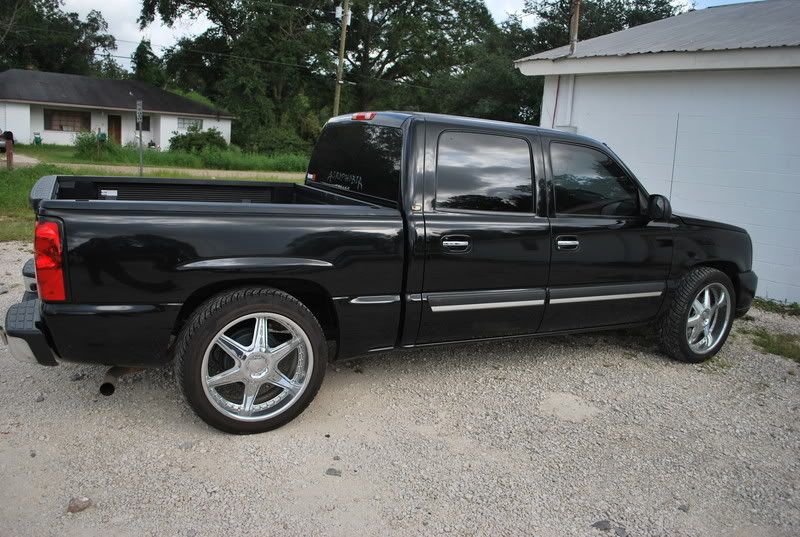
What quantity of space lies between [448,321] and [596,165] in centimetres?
166

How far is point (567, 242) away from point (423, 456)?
5.97ft

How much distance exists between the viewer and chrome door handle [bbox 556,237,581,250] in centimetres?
448

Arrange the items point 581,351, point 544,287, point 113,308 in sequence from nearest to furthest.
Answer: point 113,308 → point 544,287 → point 581,351

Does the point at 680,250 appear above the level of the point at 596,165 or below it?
below

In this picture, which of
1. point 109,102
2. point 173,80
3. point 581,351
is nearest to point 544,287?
point 581,351

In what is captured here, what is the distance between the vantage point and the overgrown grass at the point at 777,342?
5795mm

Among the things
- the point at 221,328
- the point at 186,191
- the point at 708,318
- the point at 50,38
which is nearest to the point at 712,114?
the point at 708,318

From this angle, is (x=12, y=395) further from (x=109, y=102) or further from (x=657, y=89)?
(x=109, y=102)

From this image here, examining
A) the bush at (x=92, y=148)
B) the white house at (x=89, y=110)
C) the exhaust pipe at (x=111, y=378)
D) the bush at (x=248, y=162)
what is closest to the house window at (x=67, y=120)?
the white house at (x=89, y=110)

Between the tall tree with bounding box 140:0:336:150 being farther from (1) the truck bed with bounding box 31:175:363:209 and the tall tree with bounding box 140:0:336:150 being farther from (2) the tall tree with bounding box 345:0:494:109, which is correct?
(1) the truck bed with bounding box 31:175:363:209

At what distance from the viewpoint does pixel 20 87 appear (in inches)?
1586

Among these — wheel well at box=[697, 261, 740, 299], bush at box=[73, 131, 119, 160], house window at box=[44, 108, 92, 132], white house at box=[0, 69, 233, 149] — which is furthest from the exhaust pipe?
house window at box=[44, 108, 92, 132]

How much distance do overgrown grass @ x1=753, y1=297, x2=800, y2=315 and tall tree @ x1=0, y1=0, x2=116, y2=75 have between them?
2105 inches

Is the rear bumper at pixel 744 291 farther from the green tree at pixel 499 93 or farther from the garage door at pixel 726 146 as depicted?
the green tree at pixel 499 93
